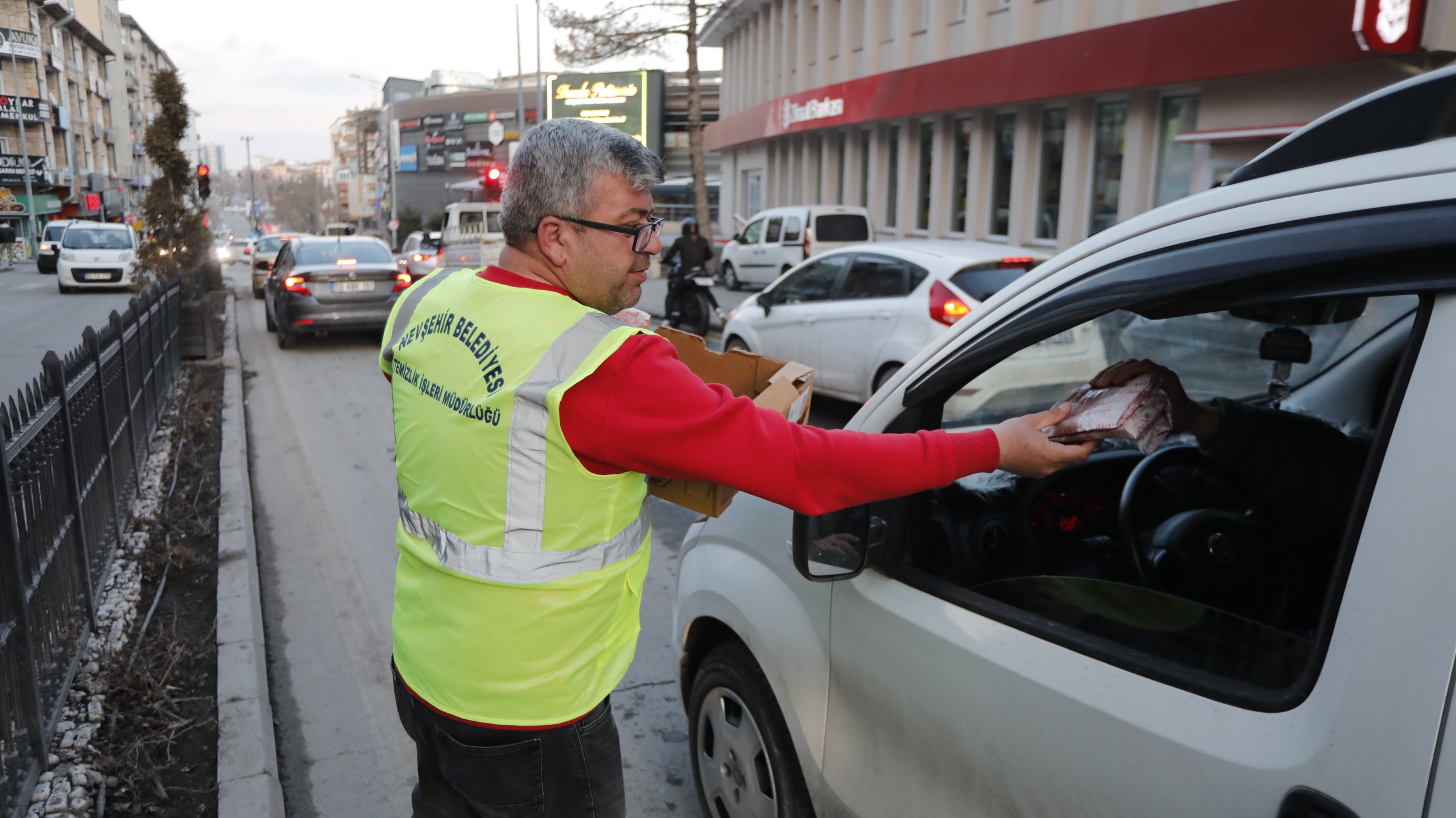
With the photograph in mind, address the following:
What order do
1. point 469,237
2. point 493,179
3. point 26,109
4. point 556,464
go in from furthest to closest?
point 26,109
point 469,237
point 493,179
point 556,464

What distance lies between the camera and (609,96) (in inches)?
1764

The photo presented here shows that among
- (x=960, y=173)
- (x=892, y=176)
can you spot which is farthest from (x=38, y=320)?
(x=892, y=176)

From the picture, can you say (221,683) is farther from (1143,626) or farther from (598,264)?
(1143,626)

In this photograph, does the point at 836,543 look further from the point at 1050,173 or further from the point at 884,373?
the point at 1050,173

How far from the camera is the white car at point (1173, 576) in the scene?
1.27 metres

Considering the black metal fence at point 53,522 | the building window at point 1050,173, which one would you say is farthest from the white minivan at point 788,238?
the black metal fence at point 53,522

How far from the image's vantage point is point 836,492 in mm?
1758

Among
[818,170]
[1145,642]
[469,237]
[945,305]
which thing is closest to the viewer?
[1145,642]

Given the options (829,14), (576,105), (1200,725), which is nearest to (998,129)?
(829,14)

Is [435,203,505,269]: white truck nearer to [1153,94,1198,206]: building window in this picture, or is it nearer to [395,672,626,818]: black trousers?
[1153,94,1198,206]: building window

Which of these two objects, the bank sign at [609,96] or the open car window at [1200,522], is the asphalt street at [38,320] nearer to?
the open car window at [1200,522]

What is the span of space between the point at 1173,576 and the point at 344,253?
14004 mm

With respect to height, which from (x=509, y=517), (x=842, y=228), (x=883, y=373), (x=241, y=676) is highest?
(x=842, y=228)

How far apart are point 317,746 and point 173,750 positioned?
48 cm
